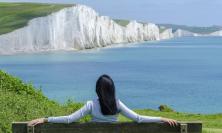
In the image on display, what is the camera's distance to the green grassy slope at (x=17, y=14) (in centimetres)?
12101

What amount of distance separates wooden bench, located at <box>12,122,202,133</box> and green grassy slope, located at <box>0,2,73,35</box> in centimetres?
11173

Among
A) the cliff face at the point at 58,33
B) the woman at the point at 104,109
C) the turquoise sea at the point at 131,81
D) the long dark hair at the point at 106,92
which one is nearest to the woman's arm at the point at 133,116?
the woman at the point at 104,109

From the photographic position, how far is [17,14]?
141 meters

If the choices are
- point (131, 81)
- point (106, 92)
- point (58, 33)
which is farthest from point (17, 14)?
point (106, 92)

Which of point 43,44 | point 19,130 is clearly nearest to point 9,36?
point 43,44

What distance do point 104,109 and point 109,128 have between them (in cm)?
21

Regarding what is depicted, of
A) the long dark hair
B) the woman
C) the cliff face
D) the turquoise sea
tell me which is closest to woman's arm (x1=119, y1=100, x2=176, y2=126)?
the woman

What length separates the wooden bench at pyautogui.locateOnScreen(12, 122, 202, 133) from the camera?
6230mm

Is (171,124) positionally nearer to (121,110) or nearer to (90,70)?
(121,110)

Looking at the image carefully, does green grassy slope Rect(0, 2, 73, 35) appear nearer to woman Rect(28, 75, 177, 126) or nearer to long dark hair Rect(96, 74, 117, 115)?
woman Rect(28, 75, 177, 126)

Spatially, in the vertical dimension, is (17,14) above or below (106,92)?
below

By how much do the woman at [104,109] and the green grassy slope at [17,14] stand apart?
367ft

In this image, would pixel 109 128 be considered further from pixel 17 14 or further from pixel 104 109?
pixel 17 14

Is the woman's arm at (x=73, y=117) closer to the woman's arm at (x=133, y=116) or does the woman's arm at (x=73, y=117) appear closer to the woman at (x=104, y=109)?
the woman at (x=104, y=109)
